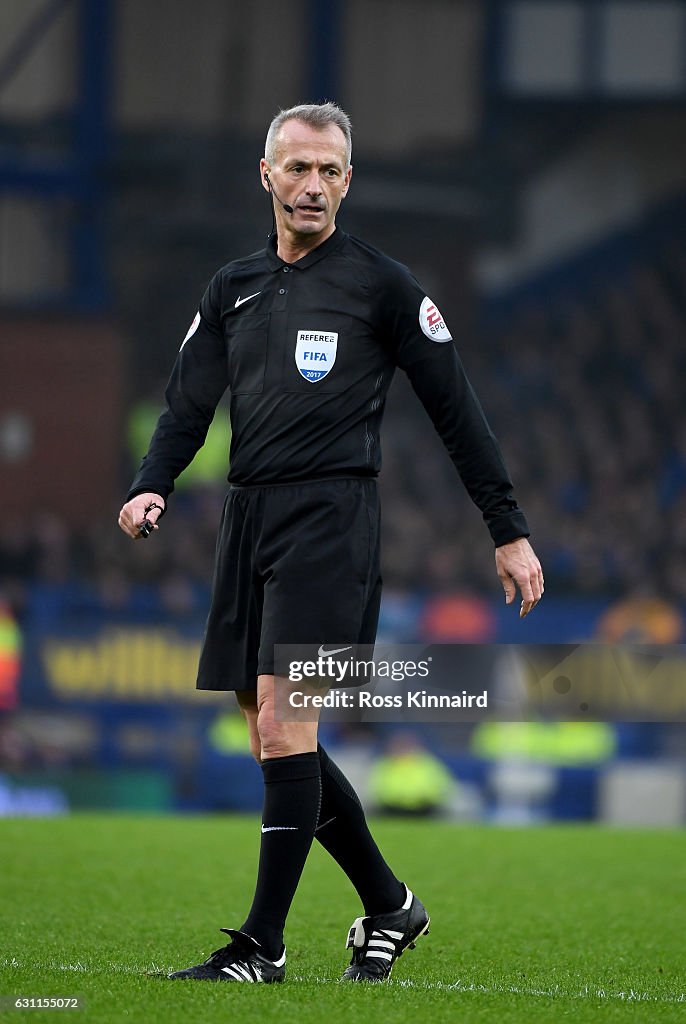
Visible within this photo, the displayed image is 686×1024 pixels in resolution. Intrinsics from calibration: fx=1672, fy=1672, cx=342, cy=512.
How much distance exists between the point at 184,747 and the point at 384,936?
8.79 meters

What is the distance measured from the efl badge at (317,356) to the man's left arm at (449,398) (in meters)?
0.15

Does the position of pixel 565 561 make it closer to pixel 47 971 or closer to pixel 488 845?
pixel 488 845

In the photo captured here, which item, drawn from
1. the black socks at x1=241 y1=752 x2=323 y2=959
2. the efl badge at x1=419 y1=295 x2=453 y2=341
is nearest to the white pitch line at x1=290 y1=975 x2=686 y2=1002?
the black socks at x1=241 y1=752 x2=323 y2=959

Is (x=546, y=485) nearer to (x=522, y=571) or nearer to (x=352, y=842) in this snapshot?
(x=352, y=842)

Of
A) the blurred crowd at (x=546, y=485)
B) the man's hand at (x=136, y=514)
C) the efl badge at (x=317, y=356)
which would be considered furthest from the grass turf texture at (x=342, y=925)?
the blurred crowd at (x=546, y=485)

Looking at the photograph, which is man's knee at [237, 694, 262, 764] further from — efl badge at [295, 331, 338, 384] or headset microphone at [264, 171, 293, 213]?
headset microphone at [264, 171, 293, 213]

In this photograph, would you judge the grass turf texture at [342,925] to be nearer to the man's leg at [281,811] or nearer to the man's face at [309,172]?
the man's leg at [281,811]

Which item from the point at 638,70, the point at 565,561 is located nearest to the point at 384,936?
the point at 565,561

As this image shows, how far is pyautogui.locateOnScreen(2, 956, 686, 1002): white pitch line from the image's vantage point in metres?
3.37

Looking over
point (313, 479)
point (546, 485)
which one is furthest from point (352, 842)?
point (546, 485)

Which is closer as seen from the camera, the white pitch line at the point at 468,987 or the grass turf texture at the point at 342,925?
the grass turf texture at the point at 342,925

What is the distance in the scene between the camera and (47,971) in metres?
3.40

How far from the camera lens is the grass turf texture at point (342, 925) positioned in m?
3.12

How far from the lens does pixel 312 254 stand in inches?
144
